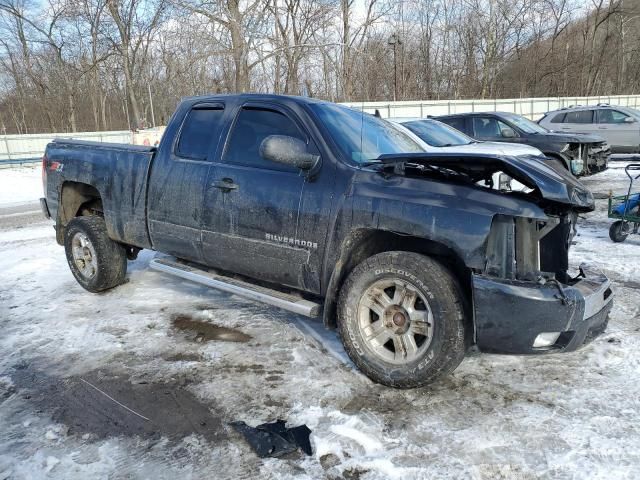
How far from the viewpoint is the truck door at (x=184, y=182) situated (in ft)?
13.8

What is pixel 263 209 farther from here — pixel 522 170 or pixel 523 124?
pixel 523 124

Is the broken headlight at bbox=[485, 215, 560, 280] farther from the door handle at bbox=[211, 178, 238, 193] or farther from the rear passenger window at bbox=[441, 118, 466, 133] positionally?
the rear passenger window at bbox=[441, 118, 466, 133]

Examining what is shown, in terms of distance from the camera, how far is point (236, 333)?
420 centimetres

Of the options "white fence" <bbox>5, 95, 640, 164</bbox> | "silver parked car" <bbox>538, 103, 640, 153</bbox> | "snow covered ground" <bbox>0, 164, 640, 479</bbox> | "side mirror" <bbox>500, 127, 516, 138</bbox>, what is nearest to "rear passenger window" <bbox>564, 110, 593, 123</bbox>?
"silver parked car" <bbox>538, 103, 640, 153</bbox>

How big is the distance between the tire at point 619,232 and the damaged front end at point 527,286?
4310 mm

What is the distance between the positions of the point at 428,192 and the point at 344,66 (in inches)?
1317

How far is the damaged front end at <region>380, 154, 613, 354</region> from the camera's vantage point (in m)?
2.80

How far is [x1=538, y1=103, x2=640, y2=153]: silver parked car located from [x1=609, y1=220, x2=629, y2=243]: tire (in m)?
10.8

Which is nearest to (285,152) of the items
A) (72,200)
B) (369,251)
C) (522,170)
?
(369,251)

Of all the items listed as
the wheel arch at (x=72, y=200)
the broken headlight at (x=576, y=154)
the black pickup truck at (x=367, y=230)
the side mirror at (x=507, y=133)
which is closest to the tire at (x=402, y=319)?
the black pickup truck at (x=367, y=230)

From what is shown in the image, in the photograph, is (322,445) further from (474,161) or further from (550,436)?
(474,161)

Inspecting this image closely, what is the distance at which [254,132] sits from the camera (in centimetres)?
401

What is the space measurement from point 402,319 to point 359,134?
1.51 metres

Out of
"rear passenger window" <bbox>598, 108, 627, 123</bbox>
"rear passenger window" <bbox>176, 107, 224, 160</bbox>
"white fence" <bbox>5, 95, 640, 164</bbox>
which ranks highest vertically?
"white fence" <bbox>5, 95, 640, 164</bbox>
